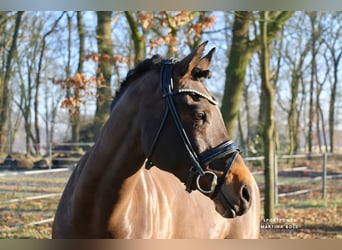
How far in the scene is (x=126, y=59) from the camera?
618 centimetres

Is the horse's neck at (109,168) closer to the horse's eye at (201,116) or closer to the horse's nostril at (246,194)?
the horse's eye at (201,116)

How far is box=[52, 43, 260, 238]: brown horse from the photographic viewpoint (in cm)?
199

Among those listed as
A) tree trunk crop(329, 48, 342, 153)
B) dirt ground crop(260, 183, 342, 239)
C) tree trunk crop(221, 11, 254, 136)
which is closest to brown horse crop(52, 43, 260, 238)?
dirt ground crop(260, 183, 342, 239)

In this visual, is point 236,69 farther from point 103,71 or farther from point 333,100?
point 103,71

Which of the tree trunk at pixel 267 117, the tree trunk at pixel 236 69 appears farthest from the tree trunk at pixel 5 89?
the tree trunk at pixel 267 117

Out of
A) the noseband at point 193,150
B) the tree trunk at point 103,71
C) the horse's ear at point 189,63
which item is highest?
the tree trunk at point 103,71

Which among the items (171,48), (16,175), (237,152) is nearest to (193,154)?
(237,152)

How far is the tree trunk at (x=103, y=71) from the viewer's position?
5938mm

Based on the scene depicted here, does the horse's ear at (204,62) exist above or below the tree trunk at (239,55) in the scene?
below

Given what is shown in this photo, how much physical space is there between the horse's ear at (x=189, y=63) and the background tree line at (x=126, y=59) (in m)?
3.76

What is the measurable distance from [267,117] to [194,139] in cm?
438

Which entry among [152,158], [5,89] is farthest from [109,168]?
[5,89]

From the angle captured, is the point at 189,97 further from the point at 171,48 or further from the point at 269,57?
the point at 269,57
